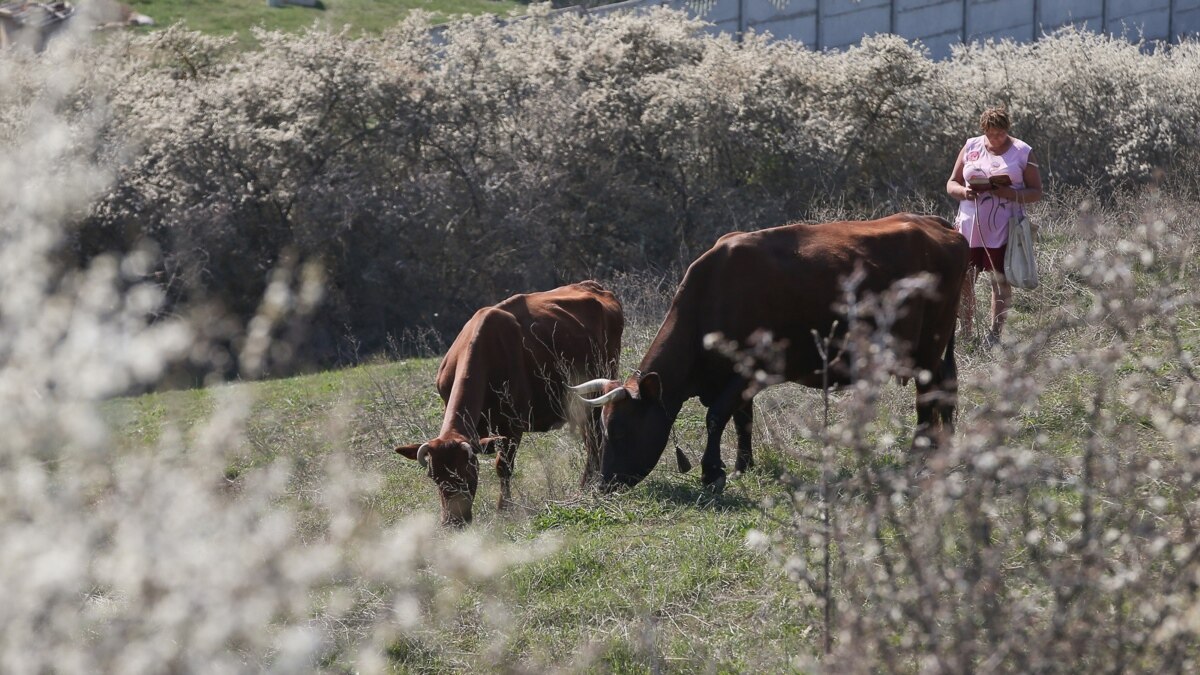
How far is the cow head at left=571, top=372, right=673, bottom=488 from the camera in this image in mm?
8469

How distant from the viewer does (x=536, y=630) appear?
6.45 meters

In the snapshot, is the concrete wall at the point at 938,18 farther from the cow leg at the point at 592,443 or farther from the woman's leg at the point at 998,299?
the cow leg at the point at 592,443

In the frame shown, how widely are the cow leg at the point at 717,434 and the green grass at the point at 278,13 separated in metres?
34.9

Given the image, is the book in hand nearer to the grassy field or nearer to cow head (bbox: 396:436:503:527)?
the grassy field

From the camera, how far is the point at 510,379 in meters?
9.57

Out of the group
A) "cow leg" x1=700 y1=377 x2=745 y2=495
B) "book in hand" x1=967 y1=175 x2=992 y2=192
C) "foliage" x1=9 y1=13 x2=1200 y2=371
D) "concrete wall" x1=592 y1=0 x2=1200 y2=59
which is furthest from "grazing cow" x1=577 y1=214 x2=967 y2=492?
"concrete wall" x1=592 y1=0 x2=1200 y2=59

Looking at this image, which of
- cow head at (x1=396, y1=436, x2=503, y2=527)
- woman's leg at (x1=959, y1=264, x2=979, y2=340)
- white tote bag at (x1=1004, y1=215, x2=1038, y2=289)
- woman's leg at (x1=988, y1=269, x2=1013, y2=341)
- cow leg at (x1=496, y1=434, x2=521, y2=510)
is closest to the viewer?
cow head at (x1=396, y1=436, x2=503, y2=527)

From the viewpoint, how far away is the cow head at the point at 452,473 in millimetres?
8227

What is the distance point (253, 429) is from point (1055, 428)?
7480mm

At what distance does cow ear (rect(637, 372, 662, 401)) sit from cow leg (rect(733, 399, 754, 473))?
61 cm

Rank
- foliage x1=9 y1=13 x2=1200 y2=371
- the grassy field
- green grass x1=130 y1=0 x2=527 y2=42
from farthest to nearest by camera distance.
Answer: green grass x1=130 y1=0 x2=527 y2=42 < foliage x1=9 y1=13 x2=1200 y2=371 < the grassy field

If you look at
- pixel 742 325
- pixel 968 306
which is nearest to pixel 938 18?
pixel 968 306

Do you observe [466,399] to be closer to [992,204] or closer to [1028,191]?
[992,204]

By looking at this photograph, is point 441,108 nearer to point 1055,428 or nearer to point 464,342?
point 464,342
